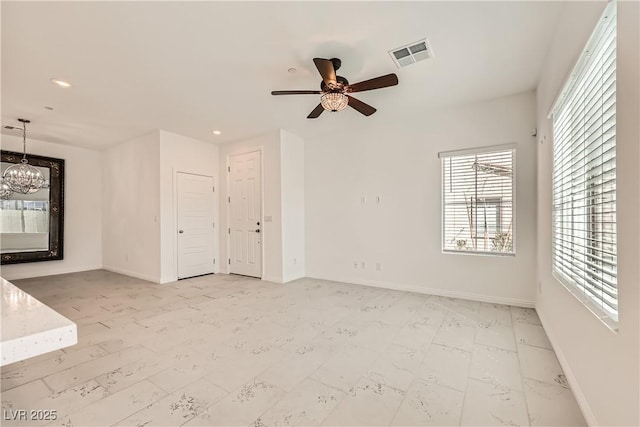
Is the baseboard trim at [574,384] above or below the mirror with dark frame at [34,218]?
below

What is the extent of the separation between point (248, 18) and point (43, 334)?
2.34 m

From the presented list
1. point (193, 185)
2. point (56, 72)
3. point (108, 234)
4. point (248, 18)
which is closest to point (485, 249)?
point (248, 18)

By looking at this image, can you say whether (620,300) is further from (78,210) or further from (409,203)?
(78,210)

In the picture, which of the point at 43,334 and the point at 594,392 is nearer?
the point at 43,334

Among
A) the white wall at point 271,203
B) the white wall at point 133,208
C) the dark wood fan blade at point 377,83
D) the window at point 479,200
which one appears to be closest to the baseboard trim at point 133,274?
the white wall at point 133,208

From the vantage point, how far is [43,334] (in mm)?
861

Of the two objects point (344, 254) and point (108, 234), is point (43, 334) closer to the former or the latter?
point (344, 254)

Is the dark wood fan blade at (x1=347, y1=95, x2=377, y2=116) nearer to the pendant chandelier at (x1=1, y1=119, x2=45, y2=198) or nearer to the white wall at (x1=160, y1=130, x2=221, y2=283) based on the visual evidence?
the white wall at (x1=160, y1=130, x2=221, y2=283)

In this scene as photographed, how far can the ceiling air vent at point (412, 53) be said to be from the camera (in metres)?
2.56

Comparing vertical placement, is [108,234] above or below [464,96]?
below

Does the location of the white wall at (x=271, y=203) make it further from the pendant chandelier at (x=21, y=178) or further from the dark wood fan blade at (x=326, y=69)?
the pendant chandelier at (x=21, y=178)

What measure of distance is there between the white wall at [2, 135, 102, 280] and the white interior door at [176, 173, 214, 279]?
8.68 feet

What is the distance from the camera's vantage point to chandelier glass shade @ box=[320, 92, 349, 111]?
2809 mm

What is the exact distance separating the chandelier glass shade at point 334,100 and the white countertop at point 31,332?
101 inches
